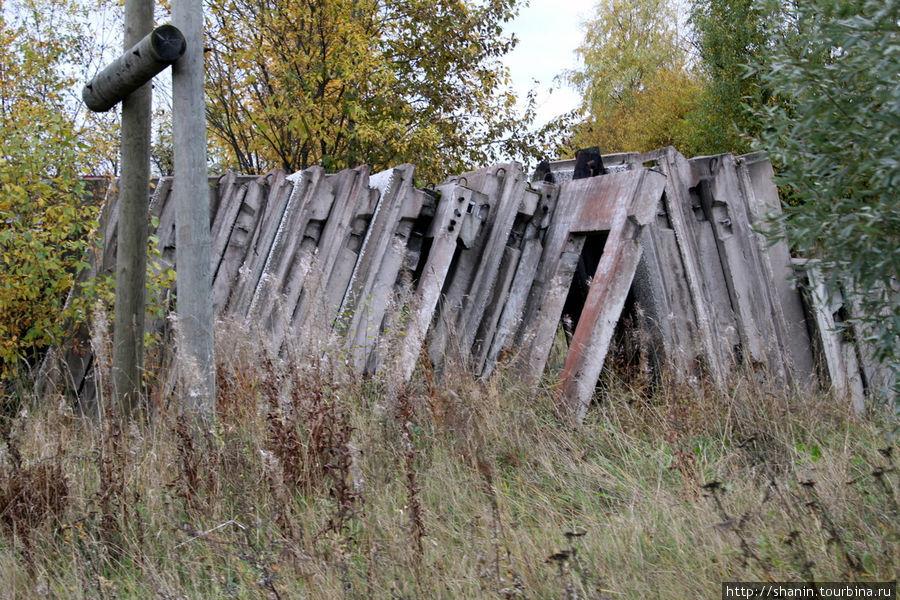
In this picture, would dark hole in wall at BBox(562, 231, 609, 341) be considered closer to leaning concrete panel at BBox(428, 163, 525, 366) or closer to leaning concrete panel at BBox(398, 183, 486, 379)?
leaning concrete panel at BBox(428, 163, 525, 366)

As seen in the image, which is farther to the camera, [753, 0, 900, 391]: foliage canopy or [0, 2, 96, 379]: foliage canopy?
[0, 2, 96, 379]: foliage canopy

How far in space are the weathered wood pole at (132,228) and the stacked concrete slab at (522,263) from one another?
0.88m

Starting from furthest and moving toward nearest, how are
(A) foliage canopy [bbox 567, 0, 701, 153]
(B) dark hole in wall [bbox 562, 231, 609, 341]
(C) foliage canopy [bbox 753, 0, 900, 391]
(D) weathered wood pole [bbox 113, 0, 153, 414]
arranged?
(A) foliage canopy [bbox 567, 0, 701, 153], (B) dark hole in wall [bbox 562, 231, 609, 341], (D) weathered wood pole [bbox 113, 0, 153, 414], (C) foliage canopy [bbox 753, 0, 900, 391]

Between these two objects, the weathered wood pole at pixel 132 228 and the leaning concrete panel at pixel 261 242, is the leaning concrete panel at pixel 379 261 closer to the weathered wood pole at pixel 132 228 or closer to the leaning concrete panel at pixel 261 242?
the leaning concrete panel at pixel 261 242

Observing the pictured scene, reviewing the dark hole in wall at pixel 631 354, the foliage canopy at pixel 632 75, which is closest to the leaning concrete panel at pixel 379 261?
the dark hole in wall at pixel 631 354

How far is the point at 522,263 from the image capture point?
635 cm

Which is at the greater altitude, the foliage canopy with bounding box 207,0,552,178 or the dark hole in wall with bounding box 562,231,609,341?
the foliage canopy with bounding box 207,0,552,178

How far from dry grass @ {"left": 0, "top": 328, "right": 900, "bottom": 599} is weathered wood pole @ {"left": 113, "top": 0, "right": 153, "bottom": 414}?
18.7 inches

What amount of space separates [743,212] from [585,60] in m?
25.9

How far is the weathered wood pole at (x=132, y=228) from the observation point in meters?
4.80

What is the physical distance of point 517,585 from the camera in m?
2.61

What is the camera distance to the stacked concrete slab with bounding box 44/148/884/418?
18.6ft

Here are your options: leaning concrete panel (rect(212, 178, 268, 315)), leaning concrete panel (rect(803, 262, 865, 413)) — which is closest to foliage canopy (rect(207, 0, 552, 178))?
leaning concrete panel (rect(212, 178, 268, 315))

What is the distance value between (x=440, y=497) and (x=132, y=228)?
8.87ft
